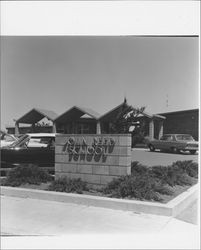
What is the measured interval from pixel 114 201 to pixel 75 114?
858 centimetres

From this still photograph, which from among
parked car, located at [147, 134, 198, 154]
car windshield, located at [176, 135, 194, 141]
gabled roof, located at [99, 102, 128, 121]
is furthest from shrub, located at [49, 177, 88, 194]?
parked car, located at [147, 134, 198, 154]

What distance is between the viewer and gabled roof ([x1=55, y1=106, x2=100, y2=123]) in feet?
37.4

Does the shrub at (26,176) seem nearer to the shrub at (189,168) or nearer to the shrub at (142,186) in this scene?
the shrub at (142,186)

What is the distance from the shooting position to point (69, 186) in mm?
7008

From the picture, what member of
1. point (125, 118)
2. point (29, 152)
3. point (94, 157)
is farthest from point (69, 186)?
point (125, 118)

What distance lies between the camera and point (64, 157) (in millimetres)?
7875

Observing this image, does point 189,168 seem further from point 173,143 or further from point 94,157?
point 173,143

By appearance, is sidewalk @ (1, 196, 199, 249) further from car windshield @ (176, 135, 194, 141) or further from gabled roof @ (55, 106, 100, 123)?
car windshield @ (176, 135, 194, 141)

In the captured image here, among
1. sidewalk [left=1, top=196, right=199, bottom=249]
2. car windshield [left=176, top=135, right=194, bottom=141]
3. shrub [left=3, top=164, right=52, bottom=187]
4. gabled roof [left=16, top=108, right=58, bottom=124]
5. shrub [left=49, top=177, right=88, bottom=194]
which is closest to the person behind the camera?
sidewalk [left=1, top=196, right=199, bottom=249]

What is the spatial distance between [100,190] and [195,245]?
8.92 ft

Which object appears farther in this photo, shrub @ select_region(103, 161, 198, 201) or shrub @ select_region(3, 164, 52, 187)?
shrub @ select_region(3, 164, 52, 187)

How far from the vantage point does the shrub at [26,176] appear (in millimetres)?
7750

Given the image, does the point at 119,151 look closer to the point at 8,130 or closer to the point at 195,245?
the point at 195,245

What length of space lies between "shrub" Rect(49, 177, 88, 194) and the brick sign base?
370 millimetres
